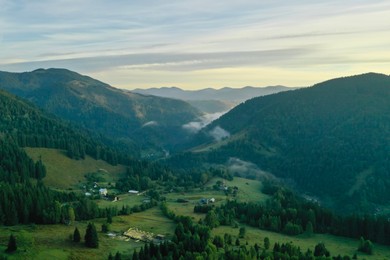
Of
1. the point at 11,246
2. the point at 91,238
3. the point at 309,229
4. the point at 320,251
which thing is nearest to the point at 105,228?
the point at 91,238

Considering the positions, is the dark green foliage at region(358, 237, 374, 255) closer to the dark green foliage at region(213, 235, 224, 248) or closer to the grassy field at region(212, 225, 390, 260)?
the grassy field at region(212, 225, 390, 260)

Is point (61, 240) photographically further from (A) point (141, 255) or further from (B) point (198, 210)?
(B) point (198, 210)

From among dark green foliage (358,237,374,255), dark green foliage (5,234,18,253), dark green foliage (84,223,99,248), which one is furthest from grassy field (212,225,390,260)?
dark green foliage (5,234,18,253)

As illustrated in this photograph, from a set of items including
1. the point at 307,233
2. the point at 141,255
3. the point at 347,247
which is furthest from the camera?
the point at 307,233

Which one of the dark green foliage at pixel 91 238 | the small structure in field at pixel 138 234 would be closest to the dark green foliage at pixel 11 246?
the dark green foliage at pixel 91 238

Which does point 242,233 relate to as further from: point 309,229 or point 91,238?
point 91,238

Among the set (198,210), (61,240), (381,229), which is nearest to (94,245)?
(61,240)
